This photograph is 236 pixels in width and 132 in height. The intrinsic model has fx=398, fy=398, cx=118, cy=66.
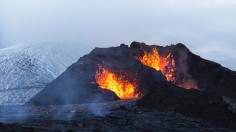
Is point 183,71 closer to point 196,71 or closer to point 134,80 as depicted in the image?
point 196,71

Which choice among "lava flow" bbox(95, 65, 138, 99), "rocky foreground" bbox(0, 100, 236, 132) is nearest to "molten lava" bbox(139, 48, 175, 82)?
"lava flow" bbox(95, 65, 138, 99)

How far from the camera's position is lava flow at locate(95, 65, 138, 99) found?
266ft

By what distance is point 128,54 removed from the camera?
85.5 m

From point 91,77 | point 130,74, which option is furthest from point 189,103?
point 91,77

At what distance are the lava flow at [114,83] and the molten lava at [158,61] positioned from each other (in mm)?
8401

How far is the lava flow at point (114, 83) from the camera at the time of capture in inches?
3191

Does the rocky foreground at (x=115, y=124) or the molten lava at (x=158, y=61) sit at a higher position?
the molten lava at (x=158, y=61)

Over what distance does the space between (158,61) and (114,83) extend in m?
12.9

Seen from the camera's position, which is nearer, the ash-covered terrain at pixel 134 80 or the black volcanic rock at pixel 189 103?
the black volcanic rock at pixel 189 103

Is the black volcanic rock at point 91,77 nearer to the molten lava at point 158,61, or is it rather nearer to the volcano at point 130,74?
the volcano at point 130,74

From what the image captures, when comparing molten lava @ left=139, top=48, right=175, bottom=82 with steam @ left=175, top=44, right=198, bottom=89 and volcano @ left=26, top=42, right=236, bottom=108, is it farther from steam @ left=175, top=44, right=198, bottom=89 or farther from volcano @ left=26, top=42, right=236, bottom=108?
steam @ left=175, top=44, right=198, bottom=89

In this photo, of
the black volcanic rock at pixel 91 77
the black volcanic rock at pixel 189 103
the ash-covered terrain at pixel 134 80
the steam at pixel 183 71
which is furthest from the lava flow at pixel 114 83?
the black volcanic rock at pixel 189 103

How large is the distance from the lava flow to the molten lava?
8.40 m

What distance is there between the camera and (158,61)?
89062mm
